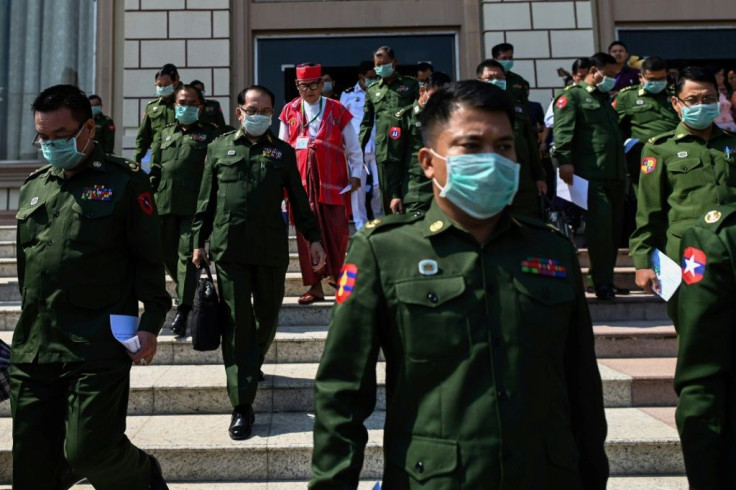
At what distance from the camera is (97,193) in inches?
125

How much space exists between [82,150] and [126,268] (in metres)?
0.56

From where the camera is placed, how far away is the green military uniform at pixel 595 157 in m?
6.47

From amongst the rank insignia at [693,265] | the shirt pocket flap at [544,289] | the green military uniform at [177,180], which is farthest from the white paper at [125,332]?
the green military uniform at [177,180]

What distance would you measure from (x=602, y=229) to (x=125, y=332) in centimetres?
465

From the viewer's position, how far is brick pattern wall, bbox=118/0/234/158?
1044cm

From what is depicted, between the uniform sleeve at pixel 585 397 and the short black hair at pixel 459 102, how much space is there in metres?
0.47

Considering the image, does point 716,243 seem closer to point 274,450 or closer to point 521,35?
point 274,450

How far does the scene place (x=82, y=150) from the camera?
126 inches

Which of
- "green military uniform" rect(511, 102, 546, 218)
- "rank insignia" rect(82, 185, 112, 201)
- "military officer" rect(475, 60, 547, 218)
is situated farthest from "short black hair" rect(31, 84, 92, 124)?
"green military uniform" rect(511, 102, 546, 218)

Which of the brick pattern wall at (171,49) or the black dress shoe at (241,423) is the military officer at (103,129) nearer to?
the brick pattern wall at (171,49)

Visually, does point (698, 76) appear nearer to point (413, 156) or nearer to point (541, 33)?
point (413, 156)

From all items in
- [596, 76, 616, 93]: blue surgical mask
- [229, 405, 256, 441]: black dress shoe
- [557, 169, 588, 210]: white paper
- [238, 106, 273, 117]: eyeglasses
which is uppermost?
[596, 76, 616, 93]: blue surgical mask

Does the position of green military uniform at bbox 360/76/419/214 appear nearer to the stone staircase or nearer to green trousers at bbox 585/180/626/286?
the stone staircase

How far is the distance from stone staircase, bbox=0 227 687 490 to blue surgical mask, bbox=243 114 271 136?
1.60m
